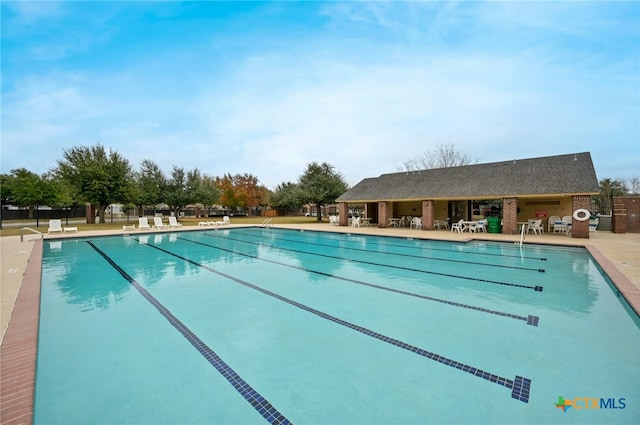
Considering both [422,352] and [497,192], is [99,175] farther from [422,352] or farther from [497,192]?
[497,192]

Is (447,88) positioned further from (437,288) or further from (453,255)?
(437,288)

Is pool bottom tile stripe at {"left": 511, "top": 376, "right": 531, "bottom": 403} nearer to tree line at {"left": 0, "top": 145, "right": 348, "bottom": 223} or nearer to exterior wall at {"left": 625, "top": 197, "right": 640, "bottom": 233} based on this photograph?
exterior wall at {"left": 625, "top": 197, "right": 640, "bottom": 233}

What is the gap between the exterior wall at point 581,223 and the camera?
13516 mm

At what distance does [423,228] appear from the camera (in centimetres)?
1903

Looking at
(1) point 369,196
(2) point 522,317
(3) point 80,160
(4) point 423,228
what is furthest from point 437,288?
(3) point 80,160

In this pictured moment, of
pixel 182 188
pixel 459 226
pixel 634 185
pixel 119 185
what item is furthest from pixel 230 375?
pixel 634 185

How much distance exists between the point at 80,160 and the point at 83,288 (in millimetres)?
27254

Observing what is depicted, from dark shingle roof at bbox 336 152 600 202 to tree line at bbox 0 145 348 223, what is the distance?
679 centimetres

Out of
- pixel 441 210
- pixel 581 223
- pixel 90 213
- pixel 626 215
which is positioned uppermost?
pixel 90 213

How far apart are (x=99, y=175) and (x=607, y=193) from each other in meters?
53.3

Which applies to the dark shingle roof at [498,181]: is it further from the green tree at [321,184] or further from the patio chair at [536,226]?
the green tree at [321,184]

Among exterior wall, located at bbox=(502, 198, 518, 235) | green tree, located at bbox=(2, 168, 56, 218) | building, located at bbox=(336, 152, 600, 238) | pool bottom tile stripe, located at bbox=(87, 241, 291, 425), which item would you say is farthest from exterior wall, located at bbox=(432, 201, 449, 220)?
green tree, located at bbox=(2, 168, 56, 218)

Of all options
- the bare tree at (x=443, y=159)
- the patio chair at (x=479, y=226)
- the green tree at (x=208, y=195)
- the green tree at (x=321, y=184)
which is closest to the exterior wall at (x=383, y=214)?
the patio chair at (x=479, y=226)

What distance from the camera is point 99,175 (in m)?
24.2
